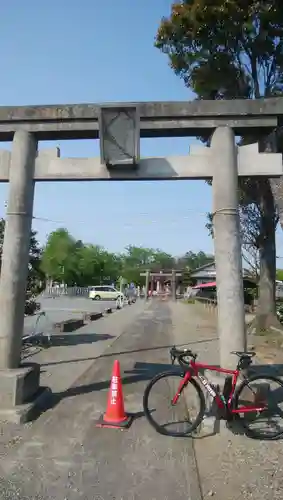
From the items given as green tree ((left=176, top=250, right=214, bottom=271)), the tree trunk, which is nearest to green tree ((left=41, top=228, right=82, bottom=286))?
green tree ((left=176, top=250, right=214, bottom=271))

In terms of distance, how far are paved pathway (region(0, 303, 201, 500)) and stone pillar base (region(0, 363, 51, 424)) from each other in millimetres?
191

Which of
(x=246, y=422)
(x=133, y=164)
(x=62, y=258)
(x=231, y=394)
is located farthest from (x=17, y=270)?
(x=62, y=258)

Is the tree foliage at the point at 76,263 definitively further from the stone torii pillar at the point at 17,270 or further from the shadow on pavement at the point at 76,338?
the stone torii pillar at the point at 17,270

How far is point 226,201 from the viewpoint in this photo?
5273 mm

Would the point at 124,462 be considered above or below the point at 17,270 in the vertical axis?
below

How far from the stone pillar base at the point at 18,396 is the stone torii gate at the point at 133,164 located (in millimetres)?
42

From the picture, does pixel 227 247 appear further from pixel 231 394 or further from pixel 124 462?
pixel 124 462

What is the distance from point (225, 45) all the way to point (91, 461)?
13534 mm

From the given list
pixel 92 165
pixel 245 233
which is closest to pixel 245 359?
pixel 92 165

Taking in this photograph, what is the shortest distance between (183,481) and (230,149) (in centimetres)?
410

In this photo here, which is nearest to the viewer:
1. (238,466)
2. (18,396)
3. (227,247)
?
(238,466)

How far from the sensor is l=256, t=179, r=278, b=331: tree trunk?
15.9 metres

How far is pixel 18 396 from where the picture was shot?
4.84 m

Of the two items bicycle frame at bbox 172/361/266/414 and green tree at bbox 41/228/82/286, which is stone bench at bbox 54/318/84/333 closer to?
bicycle frame at bbox 172/361/266/414
